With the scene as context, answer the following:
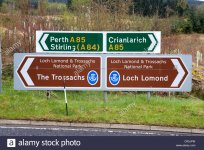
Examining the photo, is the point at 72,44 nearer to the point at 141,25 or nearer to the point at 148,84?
the point at 148,84

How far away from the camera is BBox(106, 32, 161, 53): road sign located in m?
15.1

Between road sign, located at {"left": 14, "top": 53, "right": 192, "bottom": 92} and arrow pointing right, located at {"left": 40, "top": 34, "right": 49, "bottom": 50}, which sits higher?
arrow pointing right, located at {"left": 40, "top": 34, "right": 49, "bottom": 50}

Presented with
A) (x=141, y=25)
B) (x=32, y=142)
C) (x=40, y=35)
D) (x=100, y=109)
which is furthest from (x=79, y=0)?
(x=32, y=142)

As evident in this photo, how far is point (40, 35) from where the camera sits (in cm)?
1530

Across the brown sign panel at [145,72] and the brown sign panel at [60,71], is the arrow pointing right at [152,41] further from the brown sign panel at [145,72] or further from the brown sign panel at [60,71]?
the brown sign panel at [60,71]

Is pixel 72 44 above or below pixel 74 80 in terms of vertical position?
above

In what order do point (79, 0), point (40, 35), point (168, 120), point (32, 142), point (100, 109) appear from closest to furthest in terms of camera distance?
point (32, 142)
point (168, 120)
point (100, 109)
point (40, 35)
point (79, 0)

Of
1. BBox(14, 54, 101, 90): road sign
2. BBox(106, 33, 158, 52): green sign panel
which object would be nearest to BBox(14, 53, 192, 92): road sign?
BBox(14, 54, 101, 90): road sign

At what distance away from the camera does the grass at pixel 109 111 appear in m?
12.3

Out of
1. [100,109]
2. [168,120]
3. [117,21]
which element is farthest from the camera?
[117,21]

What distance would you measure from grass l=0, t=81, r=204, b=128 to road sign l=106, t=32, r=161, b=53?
1.54 metres

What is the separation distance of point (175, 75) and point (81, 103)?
2992 millimetres

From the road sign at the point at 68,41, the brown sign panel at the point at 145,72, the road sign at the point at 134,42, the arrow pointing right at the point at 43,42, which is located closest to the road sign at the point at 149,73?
the brown sign panel at the point at 145,72

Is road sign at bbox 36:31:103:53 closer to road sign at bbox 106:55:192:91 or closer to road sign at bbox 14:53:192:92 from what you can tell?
road sign at bbox 14:53:192:92
